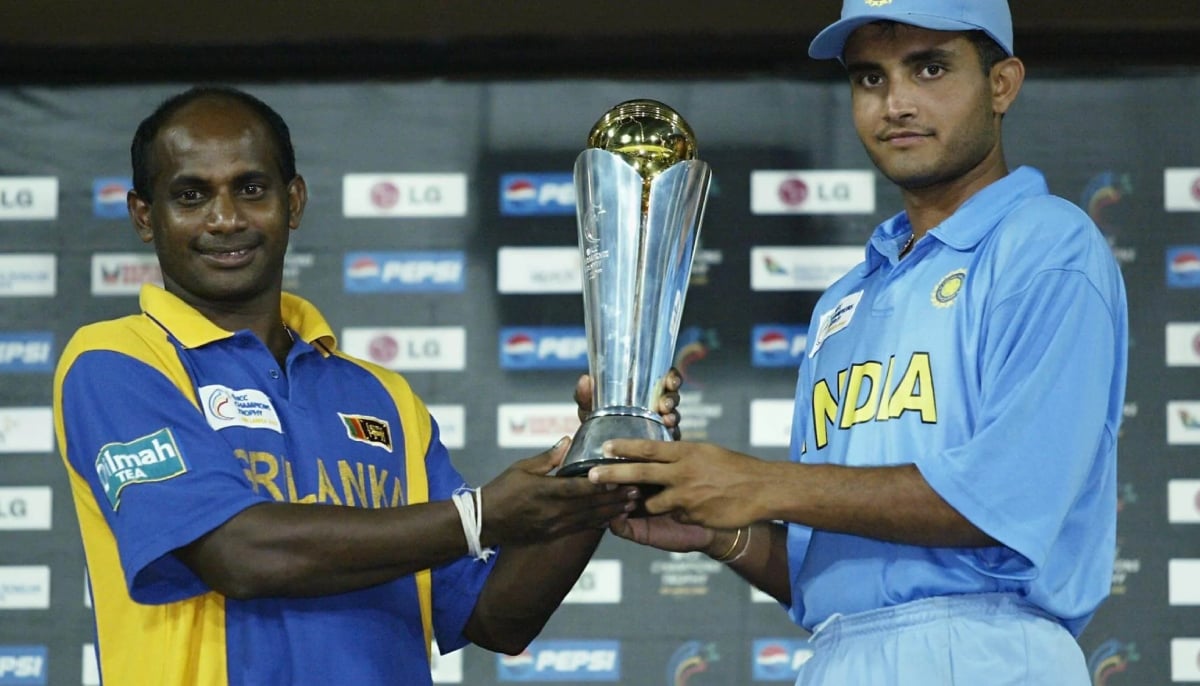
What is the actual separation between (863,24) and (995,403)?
0.54 meters

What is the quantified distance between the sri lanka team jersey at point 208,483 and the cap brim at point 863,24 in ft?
2.67

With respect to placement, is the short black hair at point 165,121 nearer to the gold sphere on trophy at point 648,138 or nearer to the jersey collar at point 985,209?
the gold sphere on trophy at point 648,138

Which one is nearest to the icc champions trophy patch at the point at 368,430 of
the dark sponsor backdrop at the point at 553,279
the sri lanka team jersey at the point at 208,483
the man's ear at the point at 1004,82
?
the sri lanka team jersey at the point at 208,483

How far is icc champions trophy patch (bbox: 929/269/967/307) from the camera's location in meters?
1.95

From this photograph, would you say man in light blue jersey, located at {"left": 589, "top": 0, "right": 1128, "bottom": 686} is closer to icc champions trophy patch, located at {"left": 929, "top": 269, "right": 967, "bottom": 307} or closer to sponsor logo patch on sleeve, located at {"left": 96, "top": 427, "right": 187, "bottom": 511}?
icc champions trophy patch, located at {"left": 929, "top": 269, "right": 967, "bottom": 307}

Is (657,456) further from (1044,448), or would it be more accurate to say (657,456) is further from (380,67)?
(380,67)

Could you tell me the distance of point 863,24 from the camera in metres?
2.08

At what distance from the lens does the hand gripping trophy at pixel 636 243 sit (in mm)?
2102

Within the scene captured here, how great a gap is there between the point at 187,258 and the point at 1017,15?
2151 mm

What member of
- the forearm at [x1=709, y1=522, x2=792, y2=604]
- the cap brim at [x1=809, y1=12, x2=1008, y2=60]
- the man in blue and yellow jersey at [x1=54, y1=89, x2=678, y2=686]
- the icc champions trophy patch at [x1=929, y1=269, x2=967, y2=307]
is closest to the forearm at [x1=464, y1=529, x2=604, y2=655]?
the man in blue and yellow jersey at [x1=54, y1=89, x2=678, y2=686]

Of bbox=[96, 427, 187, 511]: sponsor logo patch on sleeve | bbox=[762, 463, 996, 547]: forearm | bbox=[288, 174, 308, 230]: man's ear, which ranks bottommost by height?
bbox=[762, 463, 996, 547]: forearm

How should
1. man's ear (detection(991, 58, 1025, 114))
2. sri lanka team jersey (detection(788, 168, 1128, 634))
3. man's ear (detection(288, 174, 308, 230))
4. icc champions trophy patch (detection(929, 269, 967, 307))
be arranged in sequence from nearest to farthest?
sri lanka team jersey (detection(788, 168, 1128, 634)) < icc champions trophy patch (detection(929, 269, 967, 307)) < man's ear (detection(991, 58, 1025, 114)) < man's ear (detection(288, 174, 308, 230))

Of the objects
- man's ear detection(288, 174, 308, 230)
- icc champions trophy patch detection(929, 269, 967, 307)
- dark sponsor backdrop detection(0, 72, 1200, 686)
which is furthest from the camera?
dark sponsor backdrop detection(0, 72, 1200, 686)

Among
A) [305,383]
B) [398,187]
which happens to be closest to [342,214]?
[398,187]
